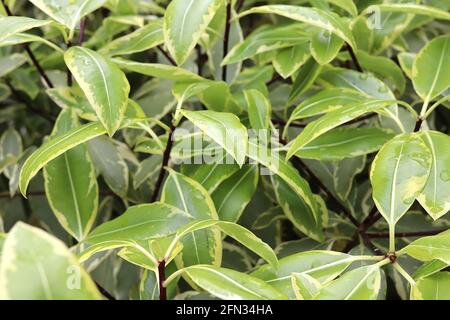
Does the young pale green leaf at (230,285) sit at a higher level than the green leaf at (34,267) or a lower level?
lower

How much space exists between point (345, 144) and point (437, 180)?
200mm

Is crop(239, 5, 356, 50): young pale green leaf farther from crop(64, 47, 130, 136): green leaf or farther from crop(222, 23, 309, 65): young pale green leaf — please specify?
crop(64, 47, 130, 136): green leaf

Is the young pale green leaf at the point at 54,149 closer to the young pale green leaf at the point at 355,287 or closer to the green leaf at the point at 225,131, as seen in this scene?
the green leaf at the point at 225,131

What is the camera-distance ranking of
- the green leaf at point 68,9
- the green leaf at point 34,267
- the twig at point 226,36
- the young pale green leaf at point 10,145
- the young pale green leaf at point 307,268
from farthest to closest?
the young pale green leaf at point 10,145
the twig at point 226,36
the green leaf at point 68,9
the young pale green leaf at point 307,268
the green leaf at point 34,267

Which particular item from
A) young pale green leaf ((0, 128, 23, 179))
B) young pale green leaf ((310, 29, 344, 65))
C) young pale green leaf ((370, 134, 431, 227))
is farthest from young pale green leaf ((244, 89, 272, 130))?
young pale green leaf ((0, 128, 23, 179))

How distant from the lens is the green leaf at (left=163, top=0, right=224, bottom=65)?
0.80 metres

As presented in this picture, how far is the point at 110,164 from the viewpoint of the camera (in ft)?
3.26

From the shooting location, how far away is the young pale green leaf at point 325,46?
2.95ft

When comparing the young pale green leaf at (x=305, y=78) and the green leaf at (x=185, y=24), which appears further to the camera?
the young pale green leaf at (x=305, y=78)

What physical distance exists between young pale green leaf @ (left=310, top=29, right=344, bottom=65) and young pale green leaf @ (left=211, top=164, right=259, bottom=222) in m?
0.19

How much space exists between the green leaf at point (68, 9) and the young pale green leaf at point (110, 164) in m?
0.24

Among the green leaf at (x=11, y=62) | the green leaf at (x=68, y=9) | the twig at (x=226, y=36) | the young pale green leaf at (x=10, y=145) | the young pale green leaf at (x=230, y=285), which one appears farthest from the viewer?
the young pale green leaf at (x=10, y=145)

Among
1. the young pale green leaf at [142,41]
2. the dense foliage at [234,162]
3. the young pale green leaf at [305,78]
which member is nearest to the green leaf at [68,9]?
the dense foliage at [234,162]
